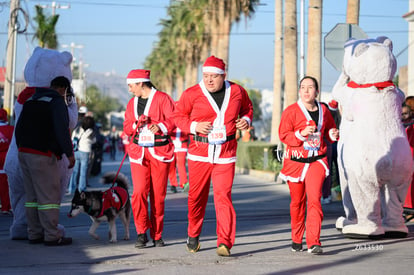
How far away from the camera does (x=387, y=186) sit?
10.1 meters

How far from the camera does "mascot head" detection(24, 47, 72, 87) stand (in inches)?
395

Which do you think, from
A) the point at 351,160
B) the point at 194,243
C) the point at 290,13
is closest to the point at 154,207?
the point at 194,243

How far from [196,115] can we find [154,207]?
1.35 m

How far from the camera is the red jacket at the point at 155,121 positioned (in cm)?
955

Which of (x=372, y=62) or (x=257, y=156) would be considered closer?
(x=372, y=62)

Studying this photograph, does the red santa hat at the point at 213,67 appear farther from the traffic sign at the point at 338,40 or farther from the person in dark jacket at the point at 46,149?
the traffic sign at the point at 338,40

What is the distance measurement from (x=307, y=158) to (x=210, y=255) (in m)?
1.54

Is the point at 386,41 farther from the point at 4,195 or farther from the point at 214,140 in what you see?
the point at 4,195

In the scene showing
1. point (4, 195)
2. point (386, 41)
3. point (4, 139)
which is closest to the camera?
point (386, 41)

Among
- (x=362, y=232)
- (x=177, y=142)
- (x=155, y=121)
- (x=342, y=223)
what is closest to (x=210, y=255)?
(x=155, y=121)

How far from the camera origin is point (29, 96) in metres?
10.1

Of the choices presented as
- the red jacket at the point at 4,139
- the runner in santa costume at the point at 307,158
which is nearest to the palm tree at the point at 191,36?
the red jacket at the point at 4,139

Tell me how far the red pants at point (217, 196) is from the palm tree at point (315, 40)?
1455cm

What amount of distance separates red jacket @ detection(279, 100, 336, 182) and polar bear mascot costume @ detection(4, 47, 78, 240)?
2790 mm
